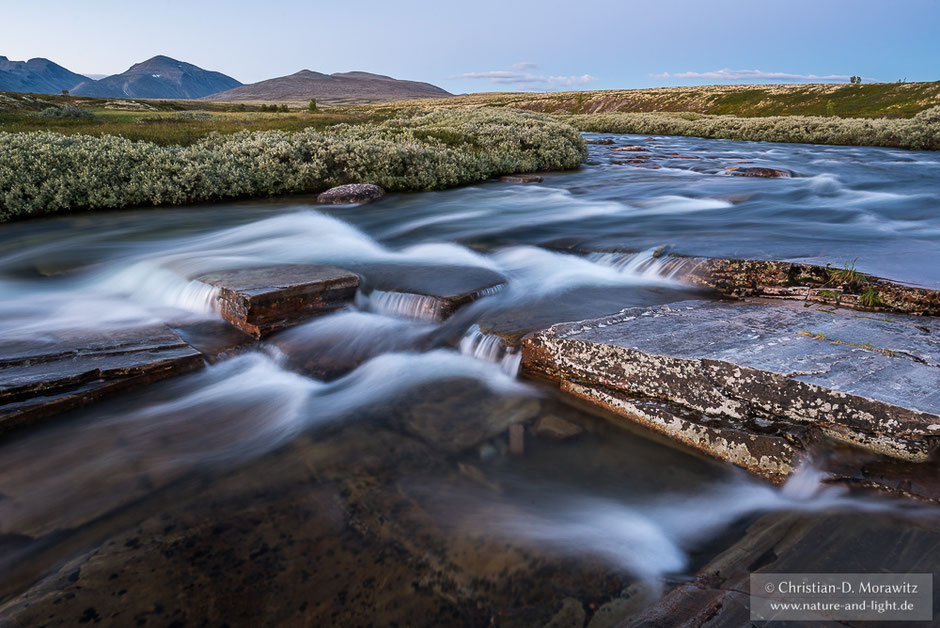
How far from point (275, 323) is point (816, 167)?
19279 mm

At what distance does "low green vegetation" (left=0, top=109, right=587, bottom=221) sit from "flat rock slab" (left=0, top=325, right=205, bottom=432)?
739 cm

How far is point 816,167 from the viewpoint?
18.1 m

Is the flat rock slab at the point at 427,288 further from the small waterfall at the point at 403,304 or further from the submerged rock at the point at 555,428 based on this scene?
the submerged rock at the point at 555,428

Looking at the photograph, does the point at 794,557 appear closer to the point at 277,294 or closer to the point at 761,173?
the point at 277,294

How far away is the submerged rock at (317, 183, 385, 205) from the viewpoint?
12.3m

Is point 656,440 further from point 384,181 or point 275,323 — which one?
point 384,181

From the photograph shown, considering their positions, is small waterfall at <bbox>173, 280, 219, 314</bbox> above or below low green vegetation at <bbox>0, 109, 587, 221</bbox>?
below

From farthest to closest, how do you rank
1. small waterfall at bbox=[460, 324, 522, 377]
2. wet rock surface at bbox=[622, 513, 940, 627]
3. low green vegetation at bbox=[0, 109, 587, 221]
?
low green vegetation at bbox=[0, 109, 587, 221] < small waterfall at bbox=[460, 324, 522, 377] < wet rock surface at bbox=[622, 513, 940, 627]

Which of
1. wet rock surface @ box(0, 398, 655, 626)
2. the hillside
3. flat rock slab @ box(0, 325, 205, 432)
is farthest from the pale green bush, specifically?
flat rock slab @ box(0, 325, 205, 432)

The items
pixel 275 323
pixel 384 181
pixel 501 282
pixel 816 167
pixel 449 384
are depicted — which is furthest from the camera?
pixel 816 167

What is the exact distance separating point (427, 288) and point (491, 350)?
1704mm

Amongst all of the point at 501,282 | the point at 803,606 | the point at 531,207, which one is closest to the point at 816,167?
the point at 531,207

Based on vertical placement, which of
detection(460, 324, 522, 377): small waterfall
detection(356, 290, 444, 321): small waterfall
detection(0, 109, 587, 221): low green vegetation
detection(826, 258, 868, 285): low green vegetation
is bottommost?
detection(460, 324, 522, 377): small waterfall

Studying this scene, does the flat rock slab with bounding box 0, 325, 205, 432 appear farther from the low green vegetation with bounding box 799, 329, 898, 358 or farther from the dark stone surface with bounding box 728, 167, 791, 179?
the dark stone surface with bounding box 728, 167, 791, 179
